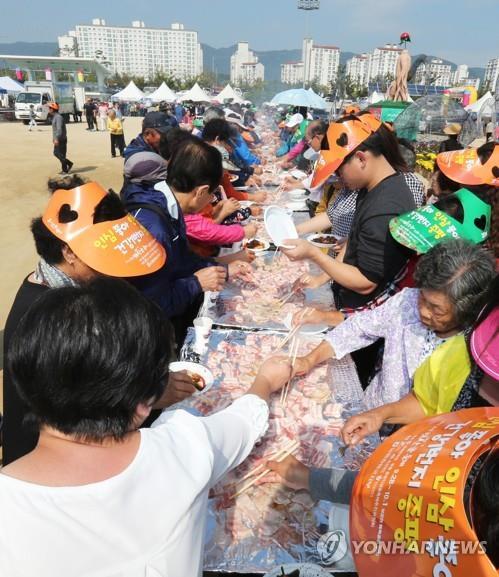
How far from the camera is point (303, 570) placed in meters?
1.08

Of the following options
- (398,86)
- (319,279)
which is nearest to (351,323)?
(319,279)

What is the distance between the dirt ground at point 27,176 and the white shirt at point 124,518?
12.9 feet

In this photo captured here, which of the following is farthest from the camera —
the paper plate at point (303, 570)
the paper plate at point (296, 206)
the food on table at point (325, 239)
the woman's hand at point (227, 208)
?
the paper plate at point (296, 206)

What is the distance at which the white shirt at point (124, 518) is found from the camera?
728 millimetres

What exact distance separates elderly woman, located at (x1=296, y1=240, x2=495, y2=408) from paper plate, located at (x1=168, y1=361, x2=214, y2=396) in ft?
1.30

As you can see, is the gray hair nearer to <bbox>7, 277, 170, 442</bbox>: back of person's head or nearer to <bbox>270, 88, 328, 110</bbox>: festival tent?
<bbox>7, 277, 170, 442</bbox>: back of person's head

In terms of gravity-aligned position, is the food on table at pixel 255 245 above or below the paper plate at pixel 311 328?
above

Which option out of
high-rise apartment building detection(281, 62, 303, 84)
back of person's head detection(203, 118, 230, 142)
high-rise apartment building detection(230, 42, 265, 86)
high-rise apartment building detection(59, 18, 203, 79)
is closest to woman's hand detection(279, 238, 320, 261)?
back of person's head detection(203, 118, 230, 142)

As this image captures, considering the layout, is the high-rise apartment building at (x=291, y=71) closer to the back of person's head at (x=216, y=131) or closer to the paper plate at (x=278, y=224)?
the back of person's head at (x=216, y=131)

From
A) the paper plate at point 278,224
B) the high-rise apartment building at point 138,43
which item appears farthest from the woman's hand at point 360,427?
the high-rise apartment building at point 138,43

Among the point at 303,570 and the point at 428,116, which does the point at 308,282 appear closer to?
the point at 303,570

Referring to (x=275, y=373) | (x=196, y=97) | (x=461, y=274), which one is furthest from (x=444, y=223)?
(x=196, y=97)

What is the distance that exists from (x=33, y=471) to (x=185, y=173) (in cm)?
173

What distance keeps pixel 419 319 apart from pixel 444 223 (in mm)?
440
